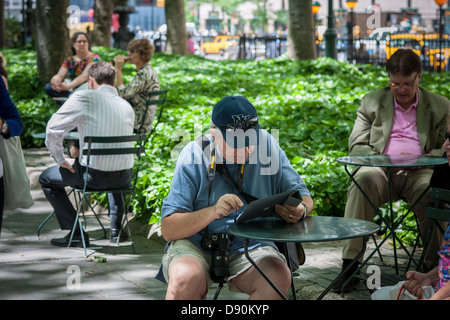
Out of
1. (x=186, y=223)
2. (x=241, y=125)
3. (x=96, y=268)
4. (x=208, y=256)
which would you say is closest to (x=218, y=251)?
(x=208, y=256)

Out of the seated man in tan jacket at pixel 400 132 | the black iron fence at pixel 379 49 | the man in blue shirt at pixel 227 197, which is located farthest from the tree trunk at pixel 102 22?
the man in blue shirt at pixel 227 197

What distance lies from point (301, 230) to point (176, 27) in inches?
677

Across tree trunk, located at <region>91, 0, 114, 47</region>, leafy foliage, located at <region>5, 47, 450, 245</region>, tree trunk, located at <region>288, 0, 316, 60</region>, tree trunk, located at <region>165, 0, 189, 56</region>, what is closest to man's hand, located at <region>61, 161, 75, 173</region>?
leafy foliage, located at <region>5, 47, 450, 245</region>

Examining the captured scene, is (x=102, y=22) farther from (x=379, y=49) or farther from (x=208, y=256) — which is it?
(x=208, y=256)

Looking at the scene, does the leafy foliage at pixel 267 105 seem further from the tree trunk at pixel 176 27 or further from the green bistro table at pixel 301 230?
the green bistro table at pixel 301 230

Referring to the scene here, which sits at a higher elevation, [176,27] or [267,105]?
[176,27]

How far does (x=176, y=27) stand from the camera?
2000 cm

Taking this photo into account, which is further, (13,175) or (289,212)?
(13,175)

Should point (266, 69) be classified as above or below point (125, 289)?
above

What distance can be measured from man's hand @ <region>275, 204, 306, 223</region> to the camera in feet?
0.97

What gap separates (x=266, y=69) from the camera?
1611cm
